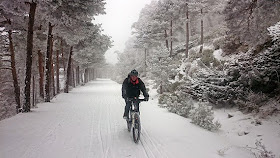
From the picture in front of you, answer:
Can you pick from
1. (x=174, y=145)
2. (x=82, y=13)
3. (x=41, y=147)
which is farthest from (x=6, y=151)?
(x=82, y=13)

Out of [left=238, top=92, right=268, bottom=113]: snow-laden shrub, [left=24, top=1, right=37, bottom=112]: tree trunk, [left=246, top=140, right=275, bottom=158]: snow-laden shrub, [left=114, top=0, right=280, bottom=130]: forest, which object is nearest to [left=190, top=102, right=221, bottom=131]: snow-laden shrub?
[left=114, top=0, right=280, bottom=130]: forest

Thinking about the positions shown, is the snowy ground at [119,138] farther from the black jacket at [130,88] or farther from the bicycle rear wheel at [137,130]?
the black jacket at [130,88]

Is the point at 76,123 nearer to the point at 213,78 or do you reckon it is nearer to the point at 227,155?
the point at 227,155

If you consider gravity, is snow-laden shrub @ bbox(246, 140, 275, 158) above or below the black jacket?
below

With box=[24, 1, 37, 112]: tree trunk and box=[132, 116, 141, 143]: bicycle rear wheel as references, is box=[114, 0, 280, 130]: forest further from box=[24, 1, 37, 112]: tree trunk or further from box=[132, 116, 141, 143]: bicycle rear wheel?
box=[24, 1, 37, 112]: tree trunk

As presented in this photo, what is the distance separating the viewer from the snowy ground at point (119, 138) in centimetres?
583

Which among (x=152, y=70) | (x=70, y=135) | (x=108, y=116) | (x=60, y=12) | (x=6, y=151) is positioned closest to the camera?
(x=6, y=151)

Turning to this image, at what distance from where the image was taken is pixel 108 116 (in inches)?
425

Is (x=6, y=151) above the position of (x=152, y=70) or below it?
below

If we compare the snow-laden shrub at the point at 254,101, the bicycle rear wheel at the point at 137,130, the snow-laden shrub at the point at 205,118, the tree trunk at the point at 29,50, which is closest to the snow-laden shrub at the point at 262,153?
the snow-laden shrub at the point at 205,118

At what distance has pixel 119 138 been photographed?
7.13m

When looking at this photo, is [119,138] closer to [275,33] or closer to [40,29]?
[275,33]

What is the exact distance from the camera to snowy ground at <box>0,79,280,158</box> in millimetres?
5828

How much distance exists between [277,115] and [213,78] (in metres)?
4.26
